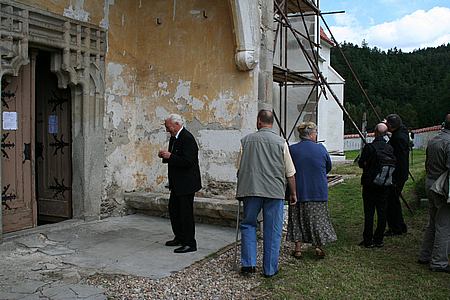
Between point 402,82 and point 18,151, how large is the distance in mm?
53791

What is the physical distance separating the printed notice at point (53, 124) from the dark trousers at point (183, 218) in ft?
8.98

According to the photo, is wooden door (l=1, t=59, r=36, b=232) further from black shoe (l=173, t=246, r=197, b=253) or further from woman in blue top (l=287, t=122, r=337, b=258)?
woman in blue top (l=287, t=122, r=337, b=258)

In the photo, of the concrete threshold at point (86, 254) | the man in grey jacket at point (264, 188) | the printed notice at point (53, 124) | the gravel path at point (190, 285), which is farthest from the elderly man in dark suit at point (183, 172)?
the printed notice at point (53, 124)

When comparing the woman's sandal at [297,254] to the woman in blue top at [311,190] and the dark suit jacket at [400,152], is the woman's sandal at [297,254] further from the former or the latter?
the dark suit jacket at [400,152]

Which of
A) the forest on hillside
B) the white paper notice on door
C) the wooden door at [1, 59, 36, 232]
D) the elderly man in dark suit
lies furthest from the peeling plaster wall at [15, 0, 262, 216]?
the forest on hillside

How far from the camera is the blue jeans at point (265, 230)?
520 cm

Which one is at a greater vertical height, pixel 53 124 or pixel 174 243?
pixel 53 124

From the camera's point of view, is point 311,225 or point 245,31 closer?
point 311,225

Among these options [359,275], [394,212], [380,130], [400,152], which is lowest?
[359,275]

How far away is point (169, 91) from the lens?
812cm

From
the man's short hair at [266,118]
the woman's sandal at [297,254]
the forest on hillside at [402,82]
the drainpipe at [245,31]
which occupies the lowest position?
the woman's sandal at [297,254]

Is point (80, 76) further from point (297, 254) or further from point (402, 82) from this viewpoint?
point (402, 82)

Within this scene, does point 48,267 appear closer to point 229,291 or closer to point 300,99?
point 229,291

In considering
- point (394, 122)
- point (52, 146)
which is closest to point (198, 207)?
point (52, 146)
